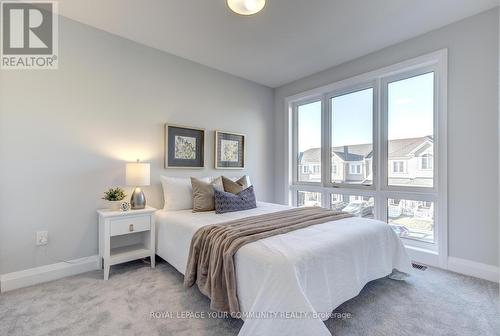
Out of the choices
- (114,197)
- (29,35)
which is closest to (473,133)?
(114,197)

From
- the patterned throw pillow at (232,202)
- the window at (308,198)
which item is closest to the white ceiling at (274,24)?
the patterned throw pillow at (232,202)

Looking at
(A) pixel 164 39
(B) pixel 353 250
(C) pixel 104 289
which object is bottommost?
(C) pixel 104 289

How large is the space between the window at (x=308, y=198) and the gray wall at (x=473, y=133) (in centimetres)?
172

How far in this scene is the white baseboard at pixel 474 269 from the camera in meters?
2.22

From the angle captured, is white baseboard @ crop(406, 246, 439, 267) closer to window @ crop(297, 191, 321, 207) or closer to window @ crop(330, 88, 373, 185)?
window @ crop(330, 88, 373, 185)

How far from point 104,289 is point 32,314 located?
1.55ft

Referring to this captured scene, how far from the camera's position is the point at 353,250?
177cm

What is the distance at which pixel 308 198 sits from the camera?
4055 millimetres

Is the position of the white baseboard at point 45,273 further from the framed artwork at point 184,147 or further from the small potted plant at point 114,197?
the framed artwork at point 184,147

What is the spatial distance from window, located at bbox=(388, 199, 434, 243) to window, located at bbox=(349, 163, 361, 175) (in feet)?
1.87

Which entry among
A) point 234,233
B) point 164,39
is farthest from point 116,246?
point 164,39

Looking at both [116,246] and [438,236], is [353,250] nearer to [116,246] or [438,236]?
[438,236]

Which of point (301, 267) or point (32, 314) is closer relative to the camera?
point (301, 267)

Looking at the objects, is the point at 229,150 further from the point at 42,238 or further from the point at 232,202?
the point at 42,238
